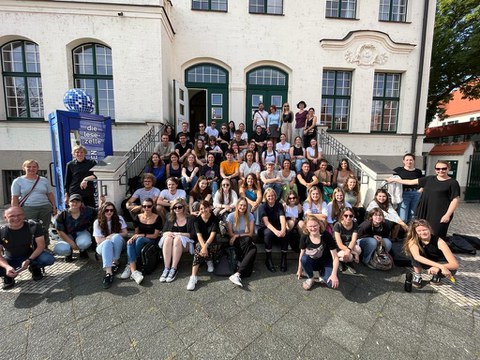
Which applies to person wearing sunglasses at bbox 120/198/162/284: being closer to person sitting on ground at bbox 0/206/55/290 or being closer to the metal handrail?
A: person sitting on ground at bbox 0/206/55/290

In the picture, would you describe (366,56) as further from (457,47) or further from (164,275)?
(164,275)

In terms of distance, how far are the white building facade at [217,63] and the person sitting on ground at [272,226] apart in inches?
225

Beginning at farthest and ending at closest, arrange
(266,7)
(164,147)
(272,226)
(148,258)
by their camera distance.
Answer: (266,7) → (164,147) → (272,226) → (148,258)

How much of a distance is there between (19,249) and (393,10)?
565 inches

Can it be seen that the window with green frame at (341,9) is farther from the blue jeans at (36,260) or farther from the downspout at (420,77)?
the blue jeans at (36,260)

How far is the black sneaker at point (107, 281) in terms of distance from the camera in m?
3.46

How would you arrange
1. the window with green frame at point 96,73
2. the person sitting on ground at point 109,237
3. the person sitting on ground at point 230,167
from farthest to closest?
the window with green frame at point 96,73 → the person sitting on ground at point 230,167 → the person sitting on ground at point 109,237

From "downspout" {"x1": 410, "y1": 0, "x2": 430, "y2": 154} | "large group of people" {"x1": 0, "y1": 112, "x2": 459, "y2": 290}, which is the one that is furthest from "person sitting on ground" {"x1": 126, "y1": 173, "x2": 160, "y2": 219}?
"downspout" {"x1": 410, "y1": 0, "x2": 430, "y2": 154}

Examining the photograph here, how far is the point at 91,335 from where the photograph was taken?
258 centimetres

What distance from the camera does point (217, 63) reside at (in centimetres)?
973

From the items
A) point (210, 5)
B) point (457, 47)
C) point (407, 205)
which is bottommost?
point (407, 205)

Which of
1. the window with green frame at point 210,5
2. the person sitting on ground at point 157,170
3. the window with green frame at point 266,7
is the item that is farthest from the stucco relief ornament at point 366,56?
the person sitting on ground at point 157,170

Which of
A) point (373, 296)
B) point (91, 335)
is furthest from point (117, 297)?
point (373, 296)

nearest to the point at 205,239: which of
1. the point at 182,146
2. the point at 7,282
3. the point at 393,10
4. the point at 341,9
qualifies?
the point at 7,282
